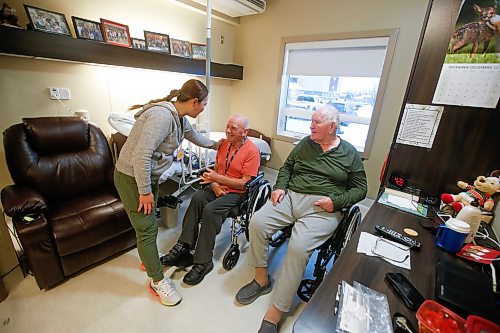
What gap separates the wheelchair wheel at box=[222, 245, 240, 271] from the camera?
1.81 meters

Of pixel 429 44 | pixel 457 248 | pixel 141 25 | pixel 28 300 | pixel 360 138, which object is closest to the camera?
pixel 457 248

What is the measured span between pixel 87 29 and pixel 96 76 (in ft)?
1.31

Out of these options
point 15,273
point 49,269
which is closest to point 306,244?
point 49,269

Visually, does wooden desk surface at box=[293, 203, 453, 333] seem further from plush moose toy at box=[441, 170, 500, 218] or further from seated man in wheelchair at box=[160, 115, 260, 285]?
seated man in wheelchair at box=[160, 115, 260, 285]

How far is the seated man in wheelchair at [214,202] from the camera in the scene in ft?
5.51

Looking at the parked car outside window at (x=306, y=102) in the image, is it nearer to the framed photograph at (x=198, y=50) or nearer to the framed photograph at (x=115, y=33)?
the framed photograph at (x=198, y=50)

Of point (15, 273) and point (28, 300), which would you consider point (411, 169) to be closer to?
point (28, 300)

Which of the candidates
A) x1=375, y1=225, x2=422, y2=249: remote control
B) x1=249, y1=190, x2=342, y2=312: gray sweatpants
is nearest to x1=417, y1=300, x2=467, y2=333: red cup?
x1=375, y1=225, x2=422, y2=249: remote control

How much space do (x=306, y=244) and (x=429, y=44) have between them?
1377 mm

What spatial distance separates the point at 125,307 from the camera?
1.47 metres

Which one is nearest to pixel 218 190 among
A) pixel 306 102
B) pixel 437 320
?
pixel 437 320

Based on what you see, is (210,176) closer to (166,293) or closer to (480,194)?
(166,293)

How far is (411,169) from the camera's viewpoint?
59.7 inches

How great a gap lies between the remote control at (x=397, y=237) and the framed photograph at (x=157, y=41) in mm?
2675
